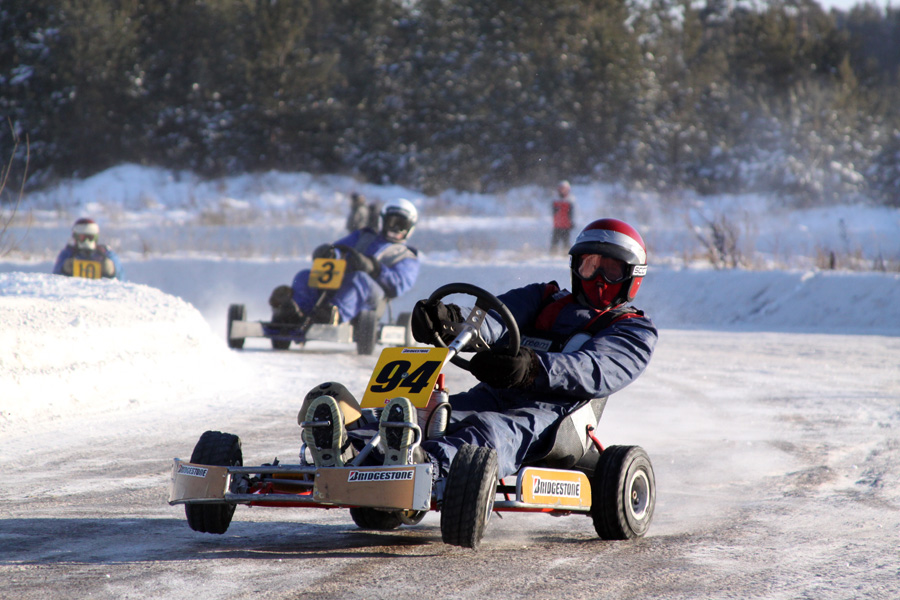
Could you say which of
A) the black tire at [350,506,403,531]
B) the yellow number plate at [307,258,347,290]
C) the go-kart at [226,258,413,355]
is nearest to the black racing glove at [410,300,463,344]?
the black tire at [350,506,403,531]

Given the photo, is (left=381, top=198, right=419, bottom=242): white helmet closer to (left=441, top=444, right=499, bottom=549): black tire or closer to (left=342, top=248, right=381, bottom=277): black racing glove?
(left=342, top=248, right=381, bottom=277): black racing glove

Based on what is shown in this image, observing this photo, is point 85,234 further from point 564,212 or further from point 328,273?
point 564,212

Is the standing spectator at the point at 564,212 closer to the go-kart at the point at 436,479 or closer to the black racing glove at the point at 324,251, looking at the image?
the black racing glove at the point at 324,251

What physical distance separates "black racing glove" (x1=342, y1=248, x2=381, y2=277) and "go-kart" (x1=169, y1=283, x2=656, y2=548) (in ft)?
24.2

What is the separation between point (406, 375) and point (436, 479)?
445 millimetres

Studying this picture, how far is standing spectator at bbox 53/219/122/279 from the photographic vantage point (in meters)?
→ 12.1

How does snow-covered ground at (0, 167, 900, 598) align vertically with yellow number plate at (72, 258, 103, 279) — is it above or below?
below

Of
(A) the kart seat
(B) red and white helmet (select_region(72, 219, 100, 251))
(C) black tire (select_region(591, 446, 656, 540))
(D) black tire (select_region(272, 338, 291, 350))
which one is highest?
(B) red and white helmet (select_region(72, 219, 100, 251))

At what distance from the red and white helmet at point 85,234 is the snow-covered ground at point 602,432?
246cm

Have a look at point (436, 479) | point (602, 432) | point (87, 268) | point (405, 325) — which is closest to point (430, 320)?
point (436, 479)

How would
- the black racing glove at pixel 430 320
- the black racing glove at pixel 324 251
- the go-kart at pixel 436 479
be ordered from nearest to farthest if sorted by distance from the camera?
the go-kart at pixel 436 479
the black racing glove at pixel 430 320
the black racing glove at pixel 324 251

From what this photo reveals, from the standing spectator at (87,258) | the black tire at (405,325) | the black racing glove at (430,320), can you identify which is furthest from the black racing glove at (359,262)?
the black racing glove at (430,320)

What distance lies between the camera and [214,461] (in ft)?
11.6

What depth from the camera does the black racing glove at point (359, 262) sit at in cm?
1144
